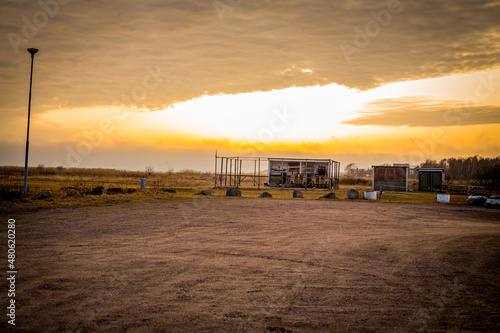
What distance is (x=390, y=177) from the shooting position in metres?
44.8

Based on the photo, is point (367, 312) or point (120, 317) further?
point (367, 312)

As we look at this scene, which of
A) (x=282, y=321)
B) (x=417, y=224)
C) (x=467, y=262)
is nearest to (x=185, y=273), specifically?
(x=282, y=321)

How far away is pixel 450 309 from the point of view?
5.82 m

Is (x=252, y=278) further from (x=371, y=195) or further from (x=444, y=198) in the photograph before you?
(x=444, y=198)

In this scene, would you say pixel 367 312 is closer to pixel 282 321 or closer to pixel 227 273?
pixel 282 321

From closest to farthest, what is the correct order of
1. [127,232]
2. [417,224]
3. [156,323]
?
[156,323] < [127,232] < [417,224]

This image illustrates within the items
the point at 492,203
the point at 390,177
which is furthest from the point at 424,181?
the point at 492,203

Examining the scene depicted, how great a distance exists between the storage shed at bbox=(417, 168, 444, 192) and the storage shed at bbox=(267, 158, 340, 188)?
10.1 m

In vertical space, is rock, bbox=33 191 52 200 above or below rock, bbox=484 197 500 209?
below

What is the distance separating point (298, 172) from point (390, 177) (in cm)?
1074

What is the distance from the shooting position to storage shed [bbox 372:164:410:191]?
145 ft

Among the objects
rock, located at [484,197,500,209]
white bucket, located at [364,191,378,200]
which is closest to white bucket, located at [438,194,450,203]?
rock, located at [484,197,500,209]

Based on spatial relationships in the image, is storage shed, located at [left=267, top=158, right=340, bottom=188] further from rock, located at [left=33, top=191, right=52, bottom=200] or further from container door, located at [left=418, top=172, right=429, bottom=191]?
rock, located at [left=33, top=191, right=52, bottom=200]

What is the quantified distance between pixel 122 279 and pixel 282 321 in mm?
3289
